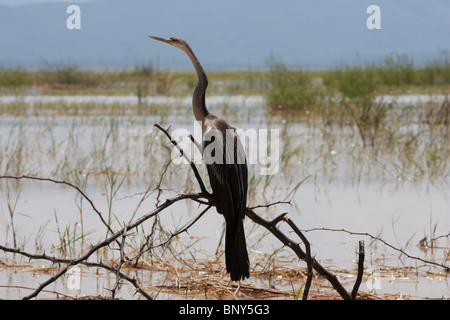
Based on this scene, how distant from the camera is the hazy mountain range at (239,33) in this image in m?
152

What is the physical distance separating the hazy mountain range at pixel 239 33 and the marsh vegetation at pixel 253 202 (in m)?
126

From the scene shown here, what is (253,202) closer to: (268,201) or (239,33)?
(268,201)

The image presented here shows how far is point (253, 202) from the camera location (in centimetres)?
741

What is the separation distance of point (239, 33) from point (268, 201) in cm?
16034

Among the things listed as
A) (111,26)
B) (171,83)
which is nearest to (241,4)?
(111,26)

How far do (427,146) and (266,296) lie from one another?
609 centimetres

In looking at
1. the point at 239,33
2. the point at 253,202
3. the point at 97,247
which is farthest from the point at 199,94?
the point at 239,33

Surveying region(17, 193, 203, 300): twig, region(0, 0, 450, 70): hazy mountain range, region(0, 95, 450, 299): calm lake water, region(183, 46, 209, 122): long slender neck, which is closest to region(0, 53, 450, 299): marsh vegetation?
region(0, 95, 450, 299): calm lake water

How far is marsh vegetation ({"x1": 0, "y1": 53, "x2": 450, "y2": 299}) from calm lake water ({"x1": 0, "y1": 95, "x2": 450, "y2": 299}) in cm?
2

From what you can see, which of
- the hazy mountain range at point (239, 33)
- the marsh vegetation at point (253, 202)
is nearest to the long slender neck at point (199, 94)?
the marsh vegetation at point (253, 202)

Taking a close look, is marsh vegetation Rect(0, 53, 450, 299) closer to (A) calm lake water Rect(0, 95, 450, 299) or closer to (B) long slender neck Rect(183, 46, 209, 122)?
(A) calm lake water Rect(0, 95, 450, 299)

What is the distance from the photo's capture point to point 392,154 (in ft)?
33.1

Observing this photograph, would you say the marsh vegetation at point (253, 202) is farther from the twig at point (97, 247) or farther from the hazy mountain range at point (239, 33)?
the hazy mountain range at point (239, 33)
